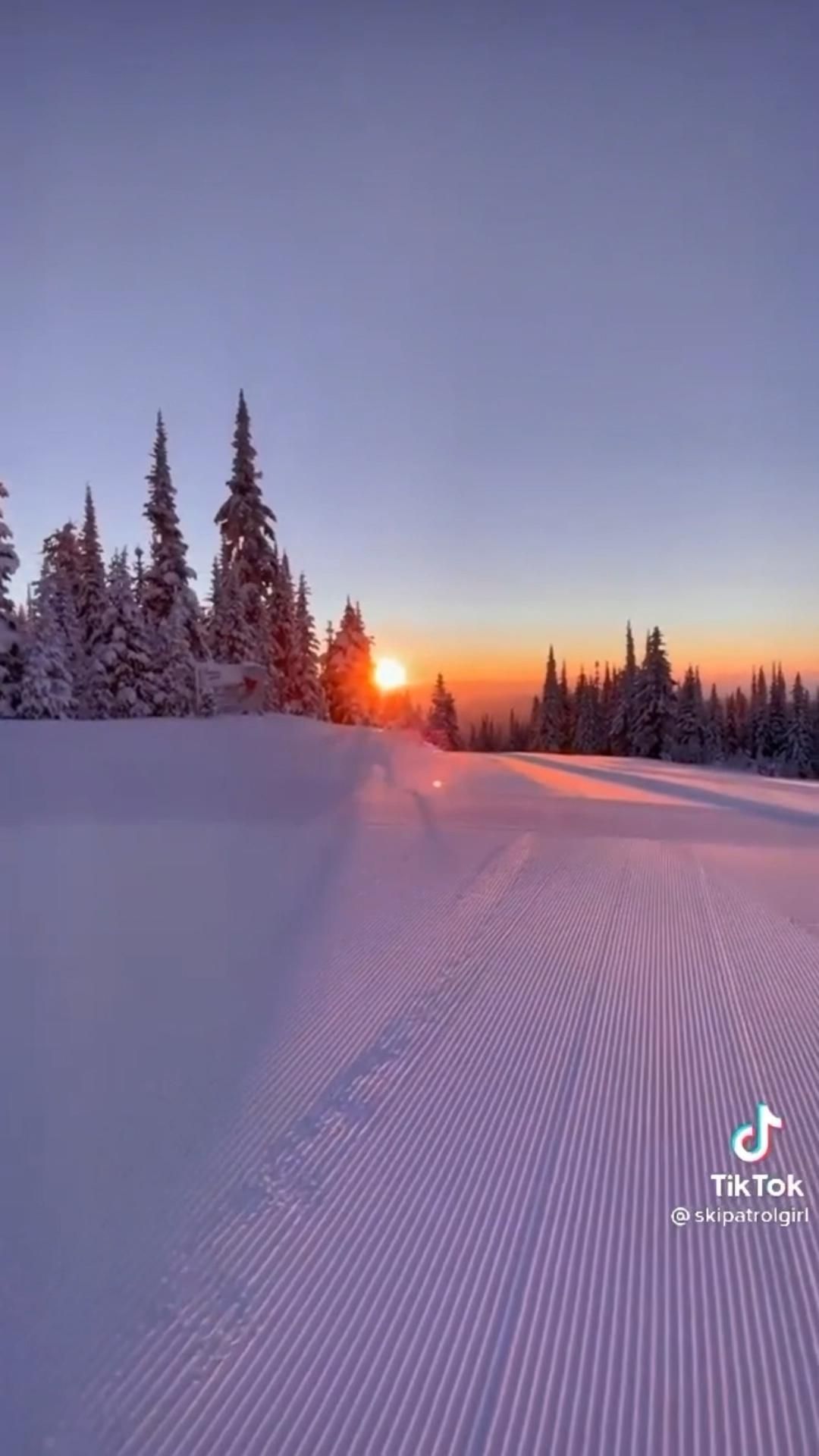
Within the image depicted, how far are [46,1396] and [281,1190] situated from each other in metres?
0.95

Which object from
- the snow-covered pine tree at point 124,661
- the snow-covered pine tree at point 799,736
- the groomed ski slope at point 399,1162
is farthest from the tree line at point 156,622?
the snow-covered pine tree at point 799,736

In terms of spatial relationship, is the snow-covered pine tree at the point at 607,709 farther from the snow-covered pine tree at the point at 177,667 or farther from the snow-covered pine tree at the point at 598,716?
the snow-covered pine tree at the point at 177,667

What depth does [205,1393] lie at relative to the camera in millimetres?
2289

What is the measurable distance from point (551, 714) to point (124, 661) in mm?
44872

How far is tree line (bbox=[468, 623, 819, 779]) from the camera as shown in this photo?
→ 48656mm

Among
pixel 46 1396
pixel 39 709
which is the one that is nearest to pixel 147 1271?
pixel 46 1396

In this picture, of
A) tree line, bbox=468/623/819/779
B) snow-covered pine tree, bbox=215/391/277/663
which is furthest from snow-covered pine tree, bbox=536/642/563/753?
snow-covered pine tree, bbox=215/391/277/663

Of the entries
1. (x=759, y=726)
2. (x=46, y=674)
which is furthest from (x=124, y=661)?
(x=759, y=726)

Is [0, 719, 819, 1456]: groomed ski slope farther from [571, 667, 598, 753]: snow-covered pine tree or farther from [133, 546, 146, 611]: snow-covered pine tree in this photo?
[571, 667, 598, 753]: snow-covered pine tree

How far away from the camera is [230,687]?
2820cm

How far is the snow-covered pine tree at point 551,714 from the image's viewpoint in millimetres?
69375

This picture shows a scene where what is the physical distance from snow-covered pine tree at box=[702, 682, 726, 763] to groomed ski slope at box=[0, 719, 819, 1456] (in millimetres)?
51597

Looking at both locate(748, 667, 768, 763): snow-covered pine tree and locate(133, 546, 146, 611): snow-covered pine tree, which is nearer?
locate(133, 546, 146, 611): snow-covered pine tree

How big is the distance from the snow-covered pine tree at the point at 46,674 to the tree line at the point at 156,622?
39mm
